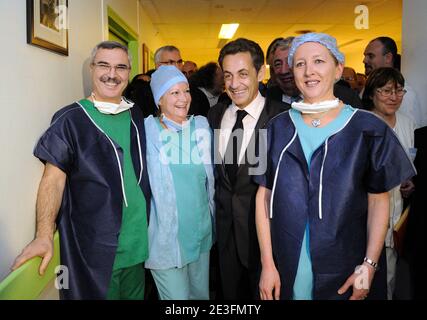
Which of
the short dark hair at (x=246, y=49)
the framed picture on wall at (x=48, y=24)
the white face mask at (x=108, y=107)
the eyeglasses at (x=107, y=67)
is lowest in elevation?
the white face mask at (x=108, y=107)

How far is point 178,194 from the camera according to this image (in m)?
1.70

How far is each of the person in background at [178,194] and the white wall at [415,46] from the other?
187 cm

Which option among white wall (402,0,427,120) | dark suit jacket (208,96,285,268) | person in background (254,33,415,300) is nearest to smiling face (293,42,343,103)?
person in background (254,33,415,300)

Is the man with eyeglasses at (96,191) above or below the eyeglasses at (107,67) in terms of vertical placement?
below

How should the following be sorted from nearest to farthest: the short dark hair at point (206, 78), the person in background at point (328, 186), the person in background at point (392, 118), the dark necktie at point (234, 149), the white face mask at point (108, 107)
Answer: the person in background at point (328, 186) < the white face mask at point (108, 107) < the dark necktie at point (234, 149) < the person in background at point (392, 118) < the short dark hair at point (206, 78)

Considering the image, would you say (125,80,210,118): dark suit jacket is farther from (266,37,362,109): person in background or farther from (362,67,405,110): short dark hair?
(362,67,405,110): short dark hair

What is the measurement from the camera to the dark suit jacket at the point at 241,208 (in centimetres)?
172

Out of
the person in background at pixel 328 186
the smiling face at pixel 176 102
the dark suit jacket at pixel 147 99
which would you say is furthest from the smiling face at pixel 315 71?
the dark suit jacket at pixel 147 99

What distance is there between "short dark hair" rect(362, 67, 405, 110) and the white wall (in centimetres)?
58

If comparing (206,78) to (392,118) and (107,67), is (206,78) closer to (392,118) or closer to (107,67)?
(392,118)

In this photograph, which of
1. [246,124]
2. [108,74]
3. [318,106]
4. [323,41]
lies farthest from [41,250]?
[323,41]

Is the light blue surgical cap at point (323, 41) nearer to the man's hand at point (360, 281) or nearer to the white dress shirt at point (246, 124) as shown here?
the white dress shirt at point (246, 124)

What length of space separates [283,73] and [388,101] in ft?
2.29
